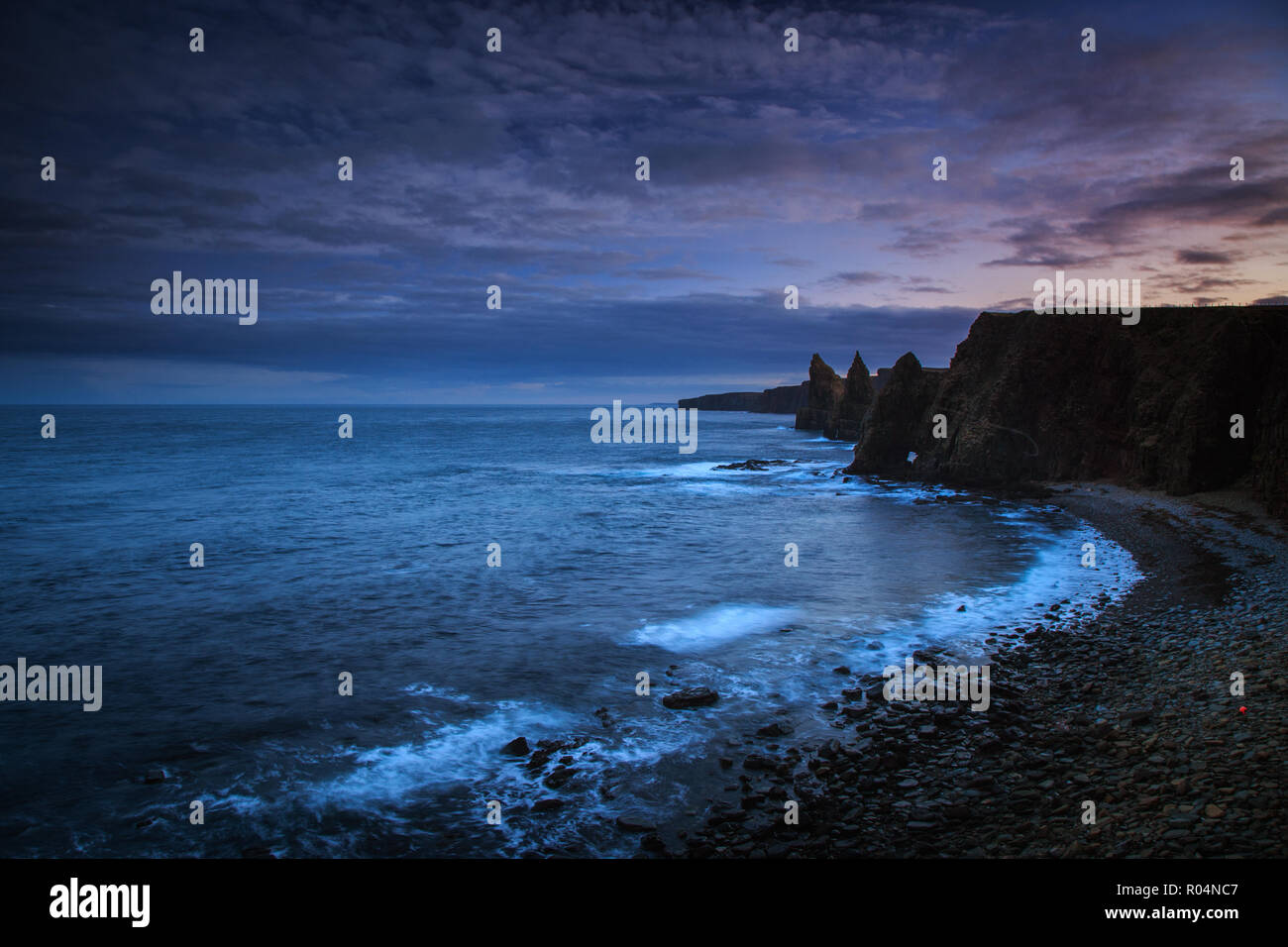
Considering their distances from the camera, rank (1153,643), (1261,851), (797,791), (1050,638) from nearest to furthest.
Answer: (1261,851) < (797,791) < (1153,643) < (1050,638)

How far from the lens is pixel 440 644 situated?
17.8m

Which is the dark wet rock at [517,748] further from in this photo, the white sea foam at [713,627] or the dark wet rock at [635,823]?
the white sea foam at [713,627]

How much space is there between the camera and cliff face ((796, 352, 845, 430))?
122 meters

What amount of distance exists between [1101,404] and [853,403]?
64.1m

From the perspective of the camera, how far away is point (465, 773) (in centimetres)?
1091

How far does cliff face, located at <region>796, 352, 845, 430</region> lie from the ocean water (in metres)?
83.5
